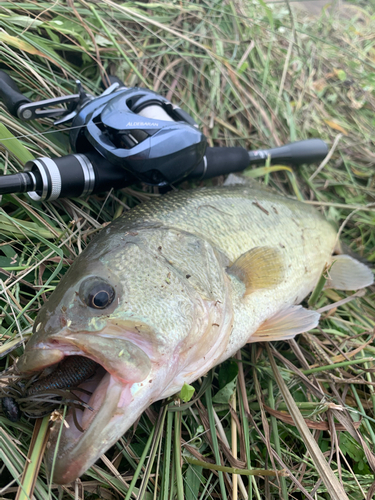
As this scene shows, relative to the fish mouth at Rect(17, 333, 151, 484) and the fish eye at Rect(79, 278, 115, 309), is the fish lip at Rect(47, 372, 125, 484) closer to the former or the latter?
the fish mouth at Rect(17, 333, 151, 484)

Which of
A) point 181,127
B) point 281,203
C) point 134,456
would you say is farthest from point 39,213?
point 281,203

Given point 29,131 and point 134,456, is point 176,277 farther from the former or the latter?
point 29,131

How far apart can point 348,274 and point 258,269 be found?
1.10m

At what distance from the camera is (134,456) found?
170cm

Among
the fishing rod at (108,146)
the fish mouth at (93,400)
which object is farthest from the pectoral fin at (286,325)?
the fishing rod at (108,146)

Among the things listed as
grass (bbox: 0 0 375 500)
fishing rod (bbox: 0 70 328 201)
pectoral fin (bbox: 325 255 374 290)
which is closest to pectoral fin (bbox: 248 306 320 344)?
grass (bbox: 0 0 375 500)

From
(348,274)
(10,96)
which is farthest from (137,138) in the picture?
(348,274)

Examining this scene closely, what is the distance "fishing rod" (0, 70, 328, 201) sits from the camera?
5.76 feet

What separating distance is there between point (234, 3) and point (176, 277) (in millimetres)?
3397

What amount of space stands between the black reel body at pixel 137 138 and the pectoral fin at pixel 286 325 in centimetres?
104

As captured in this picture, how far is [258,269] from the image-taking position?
1976 mm

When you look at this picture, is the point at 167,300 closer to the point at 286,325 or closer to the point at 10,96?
the point at 286,325

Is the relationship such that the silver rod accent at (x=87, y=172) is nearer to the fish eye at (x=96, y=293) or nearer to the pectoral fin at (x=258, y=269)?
the fish eye at (x=96, y=293)

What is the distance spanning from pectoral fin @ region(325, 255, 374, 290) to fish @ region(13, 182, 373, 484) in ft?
0.74
